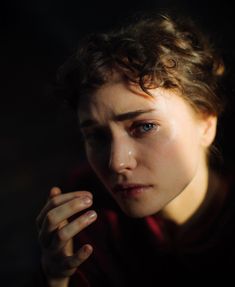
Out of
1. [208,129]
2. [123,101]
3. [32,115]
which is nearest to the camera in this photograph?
[123,101]

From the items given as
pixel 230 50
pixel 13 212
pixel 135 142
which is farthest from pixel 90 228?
pixel 230 50

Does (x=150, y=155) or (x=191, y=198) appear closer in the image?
(x=150, y=155)

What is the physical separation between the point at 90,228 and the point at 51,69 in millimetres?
579

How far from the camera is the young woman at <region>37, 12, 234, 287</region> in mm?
708

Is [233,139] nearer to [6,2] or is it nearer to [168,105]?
[168,105]

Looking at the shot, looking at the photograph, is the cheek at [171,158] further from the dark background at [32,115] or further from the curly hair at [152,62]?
the dark background at [32,115]

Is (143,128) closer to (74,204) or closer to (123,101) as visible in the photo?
(123,101)

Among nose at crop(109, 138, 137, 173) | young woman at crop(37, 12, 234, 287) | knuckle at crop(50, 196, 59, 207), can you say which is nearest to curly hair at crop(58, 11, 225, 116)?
young woman at crop(37, 12, 234, 287)

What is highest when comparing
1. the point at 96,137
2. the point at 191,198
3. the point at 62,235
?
the point at 96,137

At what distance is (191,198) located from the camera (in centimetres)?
84

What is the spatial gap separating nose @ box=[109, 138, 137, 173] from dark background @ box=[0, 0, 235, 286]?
18.3 inches

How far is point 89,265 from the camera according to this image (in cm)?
89

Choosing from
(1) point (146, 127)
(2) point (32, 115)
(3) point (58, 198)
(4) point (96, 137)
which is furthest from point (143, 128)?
(2) point (32, 115)

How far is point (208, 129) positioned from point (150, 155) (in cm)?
17
